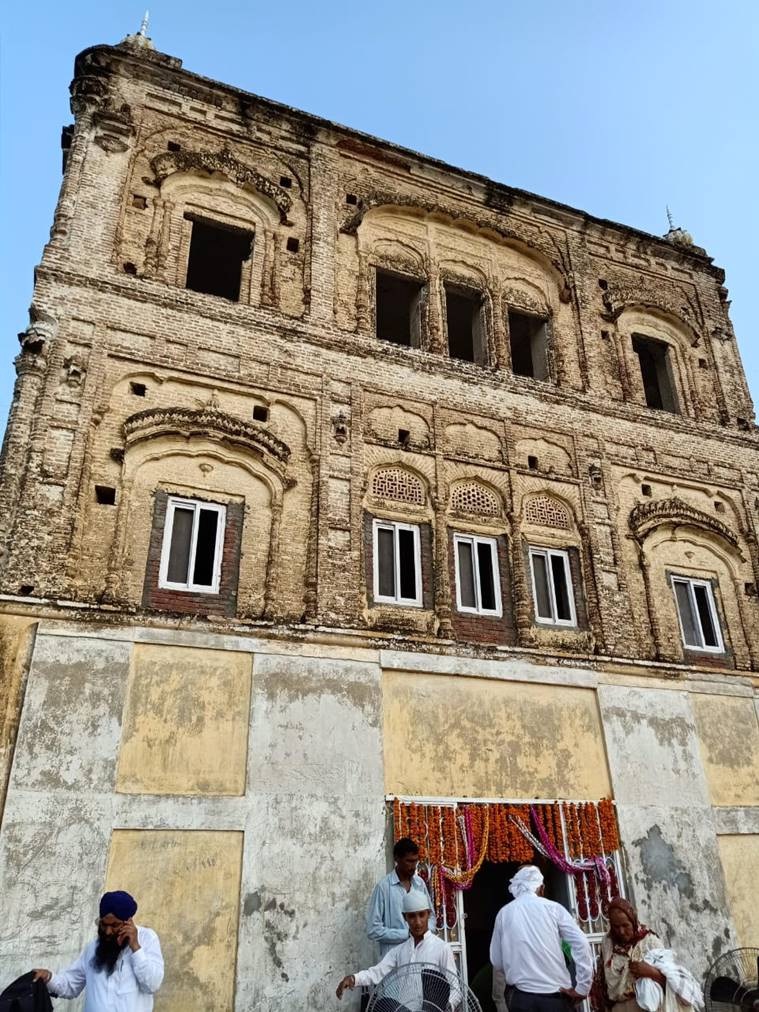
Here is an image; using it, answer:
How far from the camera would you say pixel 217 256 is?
1220 centimetres

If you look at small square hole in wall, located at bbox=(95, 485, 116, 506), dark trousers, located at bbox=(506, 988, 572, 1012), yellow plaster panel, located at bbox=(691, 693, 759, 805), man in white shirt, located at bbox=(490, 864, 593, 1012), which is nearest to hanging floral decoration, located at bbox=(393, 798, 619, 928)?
yellow plaster panel, located at bbox=(691, 693, 759, 805)

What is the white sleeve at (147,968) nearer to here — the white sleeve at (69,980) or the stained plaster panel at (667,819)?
the white sleeve at (69,980)

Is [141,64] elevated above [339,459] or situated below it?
above

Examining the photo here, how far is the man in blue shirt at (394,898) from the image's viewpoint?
6.29 m

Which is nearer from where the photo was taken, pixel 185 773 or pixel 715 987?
pixel 185 773

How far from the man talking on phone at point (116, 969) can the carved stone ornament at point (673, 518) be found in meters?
8.40

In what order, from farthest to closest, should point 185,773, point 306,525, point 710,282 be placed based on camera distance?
point 710,282
point 306,525
point 185,773

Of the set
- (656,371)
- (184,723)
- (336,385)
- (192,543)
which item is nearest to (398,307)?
(336,385)

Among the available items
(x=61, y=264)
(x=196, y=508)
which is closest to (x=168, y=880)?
(x=196, y=508)

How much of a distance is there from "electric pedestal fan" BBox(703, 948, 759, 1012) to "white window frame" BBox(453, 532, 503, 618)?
4.44 meters

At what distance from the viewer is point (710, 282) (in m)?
14.7

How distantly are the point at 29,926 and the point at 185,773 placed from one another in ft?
5.52

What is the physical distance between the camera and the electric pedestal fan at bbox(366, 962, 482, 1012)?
17.5 feet

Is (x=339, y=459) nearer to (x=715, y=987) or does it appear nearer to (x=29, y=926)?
(x=29, y=926)
